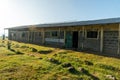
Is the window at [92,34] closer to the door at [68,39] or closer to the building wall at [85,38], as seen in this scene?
the building wall at [85,38]

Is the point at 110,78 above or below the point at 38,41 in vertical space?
below

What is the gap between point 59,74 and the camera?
9203 mm

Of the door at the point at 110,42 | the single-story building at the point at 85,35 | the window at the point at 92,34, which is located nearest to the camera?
the door at the point at 110,42

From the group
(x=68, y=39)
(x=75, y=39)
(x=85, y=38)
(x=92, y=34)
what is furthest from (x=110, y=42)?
(x=68, y=39)

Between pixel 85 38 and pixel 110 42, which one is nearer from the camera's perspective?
pixel 110 42

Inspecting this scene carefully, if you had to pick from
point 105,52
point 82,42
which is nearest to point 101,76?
point 105,52

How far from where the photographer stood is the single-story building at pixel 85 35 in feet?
52.4

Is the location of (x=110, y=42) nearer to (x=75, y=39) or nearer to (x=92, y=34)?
(x=92, y=34)

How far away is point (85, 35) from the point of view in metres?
19.0

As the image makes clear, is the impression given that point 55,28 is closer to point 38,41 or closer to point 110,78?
point 38,41

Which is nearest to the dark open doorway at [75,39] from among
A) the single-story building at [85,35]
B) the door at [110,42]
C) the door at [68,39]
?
the single-story building at [85,35]

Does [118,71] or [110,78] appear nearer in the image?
[110,78]

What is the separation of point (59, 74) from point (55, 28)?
15.4 meters

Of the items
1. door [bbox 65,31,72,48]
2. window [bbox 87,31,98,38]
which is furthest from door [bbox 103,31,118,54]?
door [bbox 65,31,72,48]
